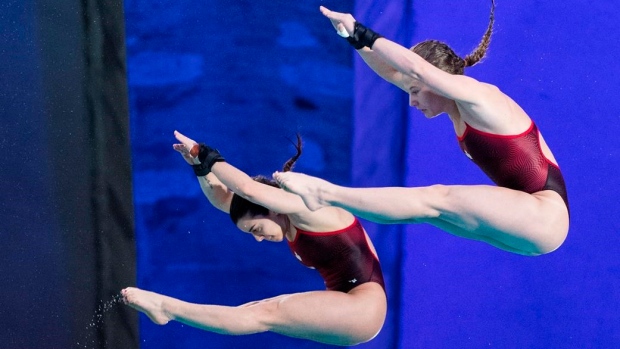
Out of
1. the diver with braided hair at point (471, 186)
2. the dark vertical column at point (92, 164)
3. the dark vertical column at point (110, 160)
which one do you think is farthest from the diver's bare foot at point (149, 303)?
the dark vertical column at point (110, 160)

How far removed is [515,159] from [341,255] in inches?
30.8

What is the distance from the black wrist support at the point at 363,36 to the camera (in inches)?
101

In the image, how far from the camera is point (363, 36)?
8.43 feet

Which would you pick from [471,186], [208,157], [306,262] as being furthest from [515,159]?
[208,157]

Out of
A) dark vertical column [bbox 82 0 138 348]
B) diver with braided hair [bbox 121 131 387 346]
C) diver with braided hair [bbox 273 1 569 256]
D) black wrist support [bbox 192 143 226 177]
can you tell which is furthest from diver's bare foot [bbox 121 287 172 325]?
dark vertical column [bbox 82 0 138 348]

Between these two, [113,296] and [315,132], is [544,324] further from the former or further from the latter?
[113,296]

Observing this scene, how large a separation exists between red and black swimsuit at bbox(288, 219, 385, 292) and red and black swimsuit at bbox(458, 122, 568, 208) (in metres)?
0.61

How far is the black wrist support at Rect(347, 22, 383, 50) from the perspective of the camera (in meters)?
2.56

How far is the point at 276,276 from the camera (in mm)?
3859

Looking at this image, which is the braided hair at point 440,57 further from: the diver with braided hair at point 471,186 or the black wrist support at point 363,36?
the black wrist support at point 363,36

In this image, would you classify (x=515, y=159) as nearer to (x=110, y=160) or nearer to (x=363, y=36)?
(x=363, y=36)

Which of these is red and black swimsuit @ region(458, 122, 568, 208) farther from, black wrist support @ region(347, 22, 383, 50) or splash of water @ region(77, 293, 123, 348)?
splash of water @ region(77, 293, 123, 348)

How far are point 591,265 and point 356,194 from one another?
6.50ft

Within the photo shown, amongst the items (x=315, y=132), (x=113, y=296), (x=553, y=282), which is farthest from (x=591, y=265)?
(x=113, y=296)
